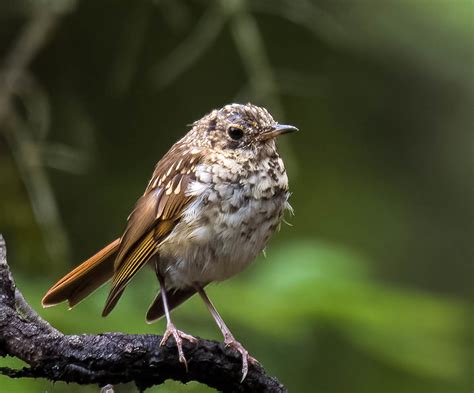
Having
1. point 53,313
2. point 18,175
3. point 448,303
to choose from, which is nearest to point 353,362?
point 448,303

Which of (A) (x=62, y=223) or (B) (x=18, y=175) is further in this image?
(A) (x=62, y=223)

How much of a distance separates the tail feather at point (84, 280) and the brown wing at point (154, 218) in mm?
137

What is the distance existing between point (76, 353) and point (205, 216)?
114 centimetres

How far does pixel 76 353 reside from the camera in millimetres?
3145

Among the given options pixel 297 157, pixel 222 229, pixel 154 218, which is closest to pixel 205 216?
pixel 222 229

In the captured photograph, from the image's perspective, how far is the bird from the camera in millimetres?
4160

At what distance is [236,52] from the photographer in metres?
7.09

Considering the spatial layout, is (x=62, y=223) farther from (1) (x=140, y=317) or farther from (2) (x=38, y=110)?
(1) (x=140, y=317)

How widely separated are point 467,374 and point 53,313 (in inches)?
97.2

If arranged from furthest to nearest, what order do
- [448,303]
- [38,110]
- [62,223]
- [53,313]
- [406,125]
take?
[406,125], [62,223], [38,110], [448,303], [53,313]

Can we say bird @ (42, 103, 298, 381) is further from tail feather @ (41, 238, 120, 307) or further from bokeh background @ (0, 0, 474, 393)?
bokeh background @ (0, 0, 474, 393)

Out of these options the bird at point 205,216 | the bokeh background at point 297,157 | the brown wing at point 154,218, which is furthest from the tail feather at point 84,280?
the bokeh background at point 297,157

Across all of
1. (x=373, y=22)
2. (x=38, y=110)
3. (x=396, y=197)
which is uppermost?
(x=373, y=22)

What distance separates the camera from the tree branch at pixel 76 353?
3.11 m
